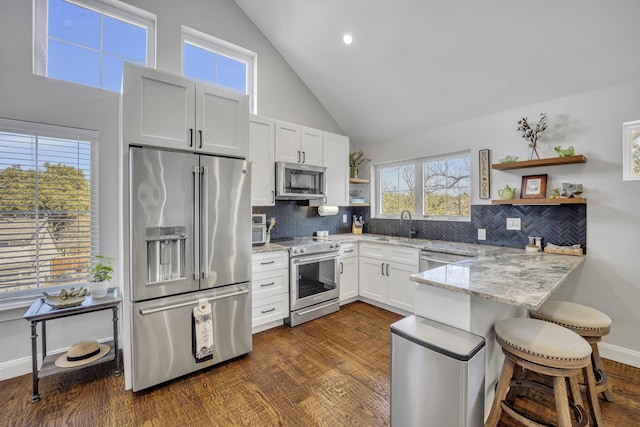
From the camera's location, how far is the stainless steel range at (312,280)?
3176mm

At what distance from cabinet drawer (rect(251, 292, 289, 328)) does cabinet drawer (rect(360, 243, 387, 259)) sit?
1.26 m

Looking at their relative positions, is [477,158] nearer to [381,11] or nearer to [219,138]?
[381,11]

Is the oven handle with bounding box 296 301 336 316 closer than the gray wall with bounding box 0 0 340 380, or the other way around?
the gray wall with bounding box 0 0 340 380

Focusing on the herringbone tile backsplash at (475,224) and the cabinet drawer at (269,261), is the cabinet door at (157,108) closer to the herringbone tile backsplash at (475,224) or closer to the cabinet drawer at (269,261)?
the cabinet drawer at (269,261)

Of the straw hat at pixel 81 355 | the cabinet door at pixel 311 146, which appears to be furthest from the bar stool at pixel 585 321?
the straw hat at pixel 81 355

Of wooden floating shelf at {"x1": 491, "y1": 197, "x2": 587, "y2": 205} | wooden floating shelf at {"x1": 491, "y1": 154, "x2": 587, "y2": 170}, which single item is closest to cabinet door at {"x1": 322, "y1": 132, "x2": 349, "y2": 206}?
wooden floating shelf at {"x1": 491, "y1": 154, "x2": 587, "y2": 170}

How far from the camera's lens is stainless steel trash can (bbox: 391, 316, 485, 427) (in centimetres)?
132

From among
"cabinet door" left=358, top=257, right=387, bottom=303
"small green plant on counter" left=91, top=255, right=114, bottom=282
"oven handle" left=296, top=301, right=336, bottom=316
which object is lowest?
"oven handle" left=296, top=301, right=336, bottom=316

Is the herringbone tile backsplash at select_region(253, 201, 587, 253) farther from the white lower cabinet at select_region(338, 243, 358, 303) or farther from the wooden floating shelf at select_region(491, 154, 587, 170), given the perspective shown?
the white lower cabinet at select_region(338, 243, 358, 303)

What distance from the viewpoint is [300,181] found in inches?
141

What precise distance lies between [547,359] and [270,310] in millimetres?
2384

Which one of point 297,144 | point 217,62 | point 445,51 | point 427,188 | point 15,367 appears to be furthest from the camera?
point 427,188

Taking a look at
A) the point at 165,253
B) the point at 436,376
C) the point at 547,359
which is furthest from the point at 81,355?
the point at 547,359

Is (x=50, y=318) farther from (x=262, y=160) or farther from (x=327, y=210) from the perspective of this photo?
(x=327, y=210)
